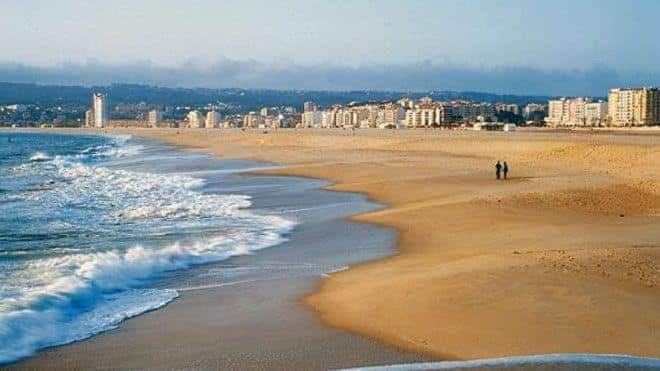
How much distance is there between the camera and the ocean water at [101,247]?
339 inches

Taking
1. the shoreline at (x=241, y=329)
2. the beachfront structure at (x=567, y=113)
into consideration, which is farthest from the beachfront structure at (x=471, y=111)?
the shoreline at (x=241, y=329)

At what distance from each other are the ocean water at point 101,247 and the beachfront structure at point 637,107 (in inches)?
5185

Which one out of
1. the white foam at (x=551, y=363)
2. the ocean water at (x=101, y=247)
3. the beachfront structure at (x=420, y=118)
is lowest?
the ocean water at (x=101, y=247)

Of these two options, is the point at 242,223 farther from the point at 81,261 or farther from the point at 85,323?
the point at 85,323

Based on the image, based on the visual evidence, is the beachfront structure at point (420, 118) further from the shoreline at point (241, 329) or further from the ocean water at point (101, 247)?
the shoreline at point (241, 329)

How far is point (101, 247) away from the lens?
13.7m

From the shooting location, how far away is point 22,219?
60.5ft

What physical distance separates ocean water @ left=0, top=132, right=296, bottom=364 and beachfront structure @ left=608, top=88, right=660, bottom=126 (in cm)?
13170

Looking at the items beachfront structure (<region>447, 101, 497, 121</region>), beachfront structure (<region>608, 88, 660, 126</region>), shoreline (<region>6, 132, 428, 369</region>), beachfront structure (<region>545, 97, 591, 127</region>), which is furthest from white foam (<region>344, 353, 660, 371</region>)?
beachfront structure (<region>447, 101, 497, 121</region>)

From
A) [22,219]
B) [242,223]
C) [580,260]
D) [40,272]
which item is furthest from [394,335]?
[22,219]

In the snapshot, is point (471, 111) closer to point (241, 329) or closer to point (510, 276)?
point (510, 276)

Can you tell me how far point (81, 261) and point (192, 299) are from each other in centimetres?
299

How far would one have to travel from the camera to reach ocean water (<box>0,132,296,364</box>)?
28.2 ft

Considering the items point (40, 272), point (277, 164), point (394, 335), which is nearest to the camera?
point (394, 335)
